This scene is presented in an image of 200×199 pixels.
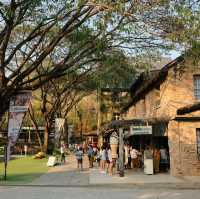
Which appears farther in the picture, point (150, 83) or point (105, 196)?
point (150, 83)

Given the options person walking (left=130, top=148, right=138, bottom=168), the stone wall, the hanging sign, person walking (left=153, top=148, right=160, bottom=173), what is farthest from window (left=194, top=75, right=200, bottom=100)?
person walking (left=130, top=148, right=138, bottom=168)

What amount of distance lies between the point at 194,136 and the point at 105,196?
33.0 ft

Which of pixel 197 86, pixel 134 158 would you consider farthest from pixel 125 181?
pixel 134 158

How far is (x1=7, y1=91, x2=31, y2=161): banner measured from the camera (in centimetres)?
2271

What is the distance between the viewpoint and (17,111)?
22969mm

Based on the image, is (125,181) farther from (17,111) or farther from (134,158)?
(134,158)

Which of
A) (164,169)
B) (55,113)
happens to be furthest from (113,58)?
(55,113)

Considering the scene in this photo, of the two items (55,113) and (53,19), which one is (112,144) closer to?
(53,19)

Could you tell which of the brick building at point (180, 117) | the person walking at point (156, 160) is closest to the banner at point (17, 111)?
the brick building at point (180, 117)

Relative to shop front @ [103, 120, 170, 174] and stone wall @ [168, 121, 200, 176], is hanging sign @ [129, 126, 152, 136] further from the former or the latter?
stone wall @ [168, 121, 200, 176]

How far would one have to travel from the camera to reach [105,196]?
678 inches

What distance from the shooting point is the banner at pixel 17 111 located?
74.5 ft

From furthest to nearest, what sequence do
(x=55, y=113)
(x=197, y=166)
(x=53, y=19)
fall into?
(x=55, y=113) → (x=197, y=166) → (x=53, y=19)

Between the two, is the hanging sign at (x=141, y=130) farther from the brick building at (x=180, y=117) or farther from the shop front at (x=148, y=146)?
the brick building at (x=180, y=117)
